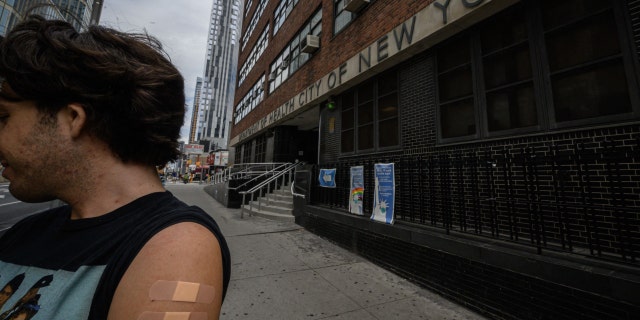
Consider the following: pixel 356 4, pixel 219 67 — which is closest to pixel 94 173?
pixel 356 4

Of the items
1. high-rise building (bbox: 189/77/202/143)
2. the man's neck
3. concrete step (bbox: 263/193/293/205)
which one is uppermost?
high-rise building (bbox: 189/77/202/143)

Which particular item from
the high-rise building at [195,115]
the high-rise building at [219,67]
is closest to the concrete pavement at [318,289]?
the high-rise building at [219,67]

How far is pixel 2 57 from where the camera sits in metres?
0.97

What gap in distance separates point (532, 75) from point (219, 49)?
134m

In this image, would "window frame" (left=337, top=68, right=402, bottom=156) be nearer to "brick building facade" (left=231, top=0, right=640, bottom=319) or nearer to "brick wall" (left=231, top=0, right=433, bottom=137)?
"brick building facade" (left=231, top=0, right=640, bottom=319)

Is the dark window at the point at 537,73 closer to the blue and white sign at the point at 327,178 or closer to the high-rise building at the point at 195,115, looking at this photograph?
the blue and white sign at the point at 327,178

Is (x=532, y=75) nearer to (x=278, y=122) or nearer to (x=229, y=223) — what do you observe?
(x=229, y=223)

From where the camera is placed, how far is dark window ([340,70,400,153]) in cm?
646

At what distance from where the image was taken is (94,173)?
99 cm

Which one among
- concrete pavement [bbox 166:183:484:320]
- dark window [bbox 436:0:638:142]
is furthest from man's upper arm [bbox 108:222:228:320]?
dark window [bbox 436:0:638:142]

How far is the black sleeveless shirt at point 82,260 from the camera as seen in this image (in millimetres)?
753

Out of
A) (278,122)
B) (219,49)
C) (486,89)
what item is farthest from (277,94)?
(219,49)

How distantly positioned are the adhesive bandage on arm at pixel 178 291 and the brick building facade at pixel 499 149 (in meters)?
3.23

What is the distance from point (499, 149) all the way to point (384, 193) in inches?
80.9
